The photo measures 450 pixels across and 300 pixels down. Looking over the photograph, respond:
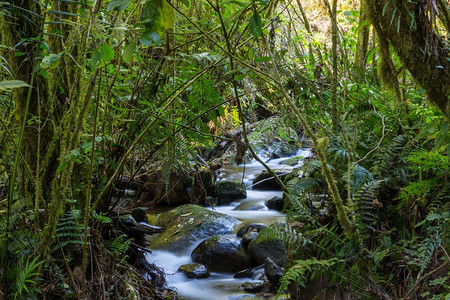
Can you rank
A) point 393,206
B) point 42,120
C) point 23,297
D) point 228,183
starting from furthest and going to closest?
point 228,183 < point 393,206 < point 42,120 < point 23,297

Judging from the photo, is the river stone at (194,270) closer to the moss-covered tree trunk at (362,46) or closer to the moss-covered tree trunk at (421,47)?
the moss-covered tree trunk at (362,46)

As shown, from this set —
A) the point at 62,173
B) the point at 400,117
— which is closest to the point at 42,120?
the point at 62,173

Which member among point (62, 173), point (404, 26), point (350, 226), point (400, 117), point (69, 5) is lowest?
point (350, 226)

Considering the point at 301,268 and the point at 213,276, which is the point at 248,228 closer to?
the point at 213,276

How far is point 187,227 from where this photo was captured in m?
6.13

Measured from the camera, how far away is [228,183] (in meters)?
8.48

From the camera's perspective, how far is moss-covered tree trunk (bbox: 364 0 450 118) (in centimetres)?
235

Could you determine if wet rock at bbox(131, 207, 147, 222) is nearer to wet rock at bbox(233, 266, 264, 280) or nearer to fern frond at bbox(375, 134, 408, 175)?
wet rock at bbox(233, 266, 264, 280)

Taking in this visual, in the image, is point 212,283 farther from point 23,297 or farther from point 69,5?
point 69,5

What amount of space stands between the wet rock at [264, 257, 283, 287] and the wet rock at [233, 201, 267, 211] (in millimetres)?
3363

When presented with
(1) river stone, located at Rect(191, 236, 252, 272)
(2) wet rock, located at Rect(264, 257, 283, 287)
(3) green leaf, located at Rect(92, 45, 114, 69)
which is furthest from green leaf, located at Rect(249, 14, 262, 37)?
(1) river stone, located at Rect(191, 236, 252, 272)

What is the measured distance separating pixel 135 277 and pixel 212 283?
6.02 feet

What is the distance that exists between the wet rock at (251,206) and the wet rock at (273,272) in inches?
132

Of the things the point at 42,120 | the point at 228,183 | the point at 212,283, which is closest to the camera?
the point at 42,120
